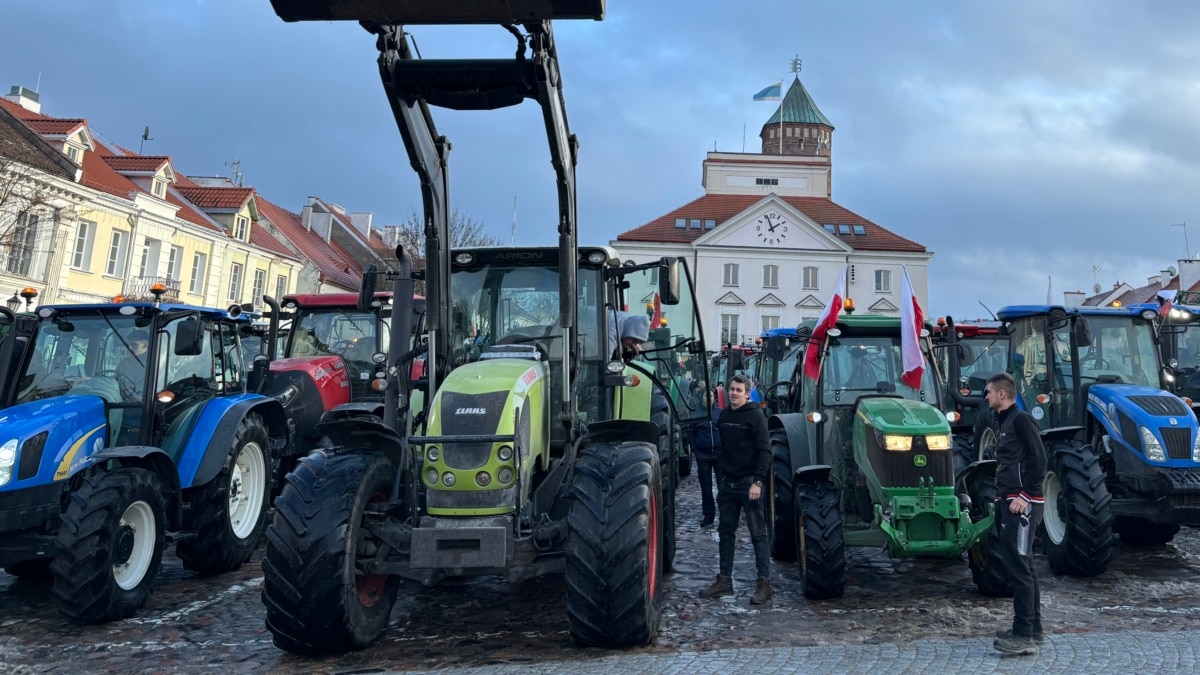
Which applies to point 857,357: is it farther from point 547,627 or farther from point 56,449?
point 56,449

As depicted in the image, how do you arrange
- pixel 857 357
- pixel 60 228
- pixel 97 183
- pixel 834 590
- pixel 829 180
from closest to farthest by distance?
pixel 834 590 < pixel 857 357 < pixel 60 228 < pixel 97 183 < pixel 829 180

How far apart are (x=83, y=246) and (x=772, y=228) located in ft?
120

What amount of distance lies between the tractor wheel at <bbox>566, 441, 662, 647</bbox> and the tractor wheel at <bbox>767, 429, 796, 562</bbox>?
2.95m

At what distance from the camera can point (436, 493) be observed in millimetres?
5289

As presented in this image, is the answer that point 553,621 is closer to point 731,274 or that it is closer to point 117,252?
point 117,252

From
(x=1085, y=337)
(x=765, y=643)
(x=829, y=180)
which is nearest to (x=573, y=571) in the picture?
(x=765, y=643)

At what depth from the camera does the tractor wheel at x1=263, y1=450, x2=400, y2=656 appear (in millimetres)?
5109

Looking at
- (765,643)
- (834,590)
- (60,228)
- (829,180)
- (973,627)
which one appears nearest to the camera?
(765,643)

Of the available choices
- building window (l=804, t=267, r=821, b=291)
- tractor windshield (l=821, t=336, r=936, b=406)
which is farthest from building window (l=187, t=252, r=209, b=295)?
building window (l=804, t=267, r=821, b=291)

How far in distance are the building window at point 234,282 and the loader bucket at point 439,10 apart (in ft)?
105

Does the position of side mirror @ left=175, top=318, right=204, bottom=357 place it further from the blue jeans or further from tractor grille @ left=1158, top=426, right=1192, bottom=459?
tractor grille @ left=1158, top=426, right=1192, bottom=459

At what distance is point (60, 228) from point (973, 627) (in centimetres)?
2724

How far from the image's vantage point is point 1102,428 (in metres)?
8.51

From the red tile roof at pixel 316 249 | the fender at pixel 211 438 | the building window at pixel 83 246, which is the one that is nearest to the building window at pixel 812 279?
the red tile roof at pixel 316 249
